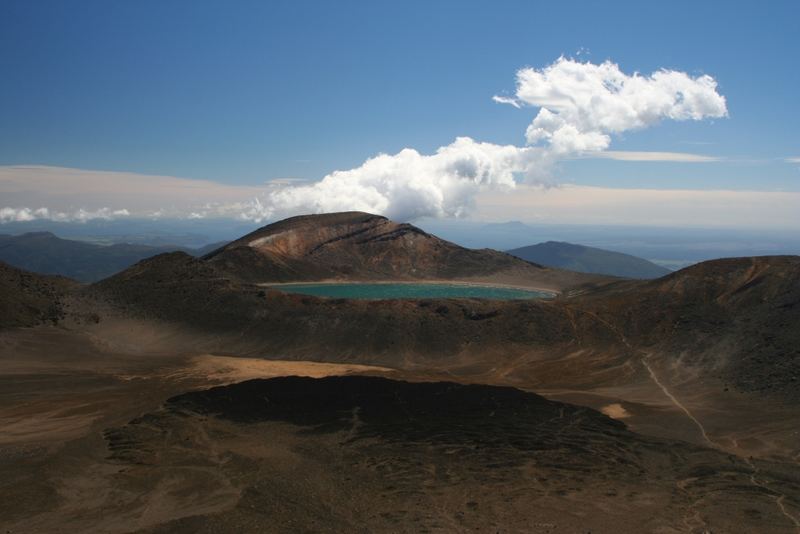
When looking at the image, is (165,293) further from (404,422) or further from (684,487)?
(684,487)

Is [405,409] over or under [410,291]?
under

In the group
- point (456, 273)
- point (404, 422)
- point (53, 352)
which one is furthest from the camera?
point (456, 273)

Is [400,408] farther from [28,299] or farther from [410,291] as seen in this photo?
[410,291]

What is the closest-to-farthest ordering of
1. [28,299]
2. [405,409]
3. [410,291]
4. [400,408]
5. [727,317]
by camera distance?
[405,409] → [400,408] → [727,317] → [28,299] → [410,291]

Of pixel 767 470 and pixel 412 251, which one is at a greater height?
pixel 412 251

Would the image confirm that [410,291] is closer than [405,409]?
No

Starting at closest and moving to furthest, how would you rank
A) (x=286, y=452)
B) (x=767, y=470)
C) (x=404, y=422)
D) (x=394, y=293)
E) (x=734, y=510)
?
1. (x=734, y=510)
2. (x=767, y=470)
3. (x=286, y=452)
4. (x=404, y=422)
5. (x=394, y=293)

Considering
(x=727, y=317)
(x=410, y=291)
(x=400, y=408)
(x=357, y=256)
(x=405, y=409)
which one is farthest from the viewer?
(x=357, y=256)

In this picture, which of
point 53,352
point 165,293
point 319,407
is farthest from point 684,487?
point 165,293

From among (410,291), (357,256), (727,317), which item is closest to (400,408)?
(727,317)
